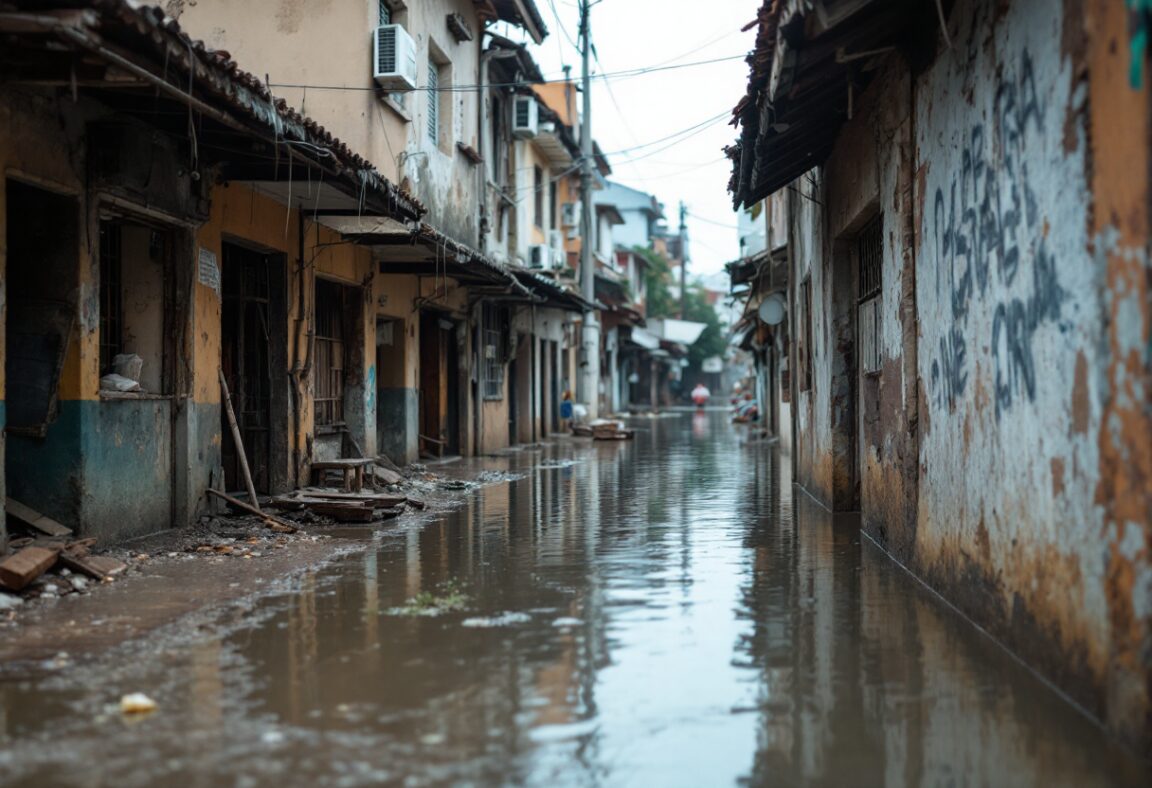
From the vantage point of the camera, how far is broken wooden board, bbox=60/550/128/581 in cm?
767

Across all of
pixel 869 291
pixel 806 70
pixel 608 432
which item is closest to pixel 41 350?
pixel 806 70

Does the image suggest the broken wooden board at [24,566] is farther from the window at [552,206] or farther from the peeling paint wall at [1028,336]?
the window at [552,206]

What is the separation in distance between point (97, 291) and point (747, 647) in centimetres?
603

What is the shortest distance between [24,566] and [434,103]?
45.3 feet

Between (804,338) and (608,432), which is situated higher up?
(804,338)

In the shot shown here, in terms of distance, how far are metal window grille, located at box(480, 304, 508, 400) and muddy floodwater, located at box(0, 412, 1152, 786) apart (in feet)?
50.2

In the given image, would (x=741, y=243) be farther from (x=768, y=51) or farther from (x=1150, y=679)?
(x=1150, y=679)

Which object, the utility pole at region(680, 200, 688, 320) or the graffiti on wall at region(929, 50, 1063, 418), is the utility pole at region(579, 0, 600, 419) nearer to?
the graffiti on wall at region(929, 50, 1063, 418)

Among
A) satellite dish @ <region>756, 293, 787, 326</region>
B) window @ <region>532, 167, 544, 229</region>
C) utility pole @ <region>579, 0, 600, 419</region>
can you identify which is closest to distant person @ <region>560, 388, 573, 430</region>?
utility pole @ <region>579, 0, 600, 419</region>

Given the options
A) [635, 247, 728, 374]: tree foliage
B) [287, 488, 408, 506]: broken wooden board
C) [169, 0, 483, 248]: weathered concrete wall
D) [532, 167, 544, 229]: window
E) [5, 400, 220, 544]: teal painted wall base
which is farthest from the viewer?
[635, 247, 728, 374]: tree foliage

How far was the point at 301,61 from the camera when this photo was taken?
1548 centimetres

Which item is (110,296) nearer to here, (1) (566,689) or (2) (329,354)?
(2) (329,354)

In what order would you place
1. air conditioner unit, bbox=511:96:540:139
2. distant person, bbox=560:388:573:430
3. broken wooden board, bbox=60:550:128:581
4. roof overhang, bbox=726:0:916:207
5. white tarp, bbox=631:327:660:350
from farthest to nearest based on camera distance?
white tarp, bbox=631:327:660:350, distant person, bbox=560:388:573:430, air conditioner unit, bbox=511:96:540:139, broken wooden board, bbox=60:550:128:581, roof overhang, bbox=726:0:916:207

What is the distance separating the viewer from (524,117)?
25.8 m
